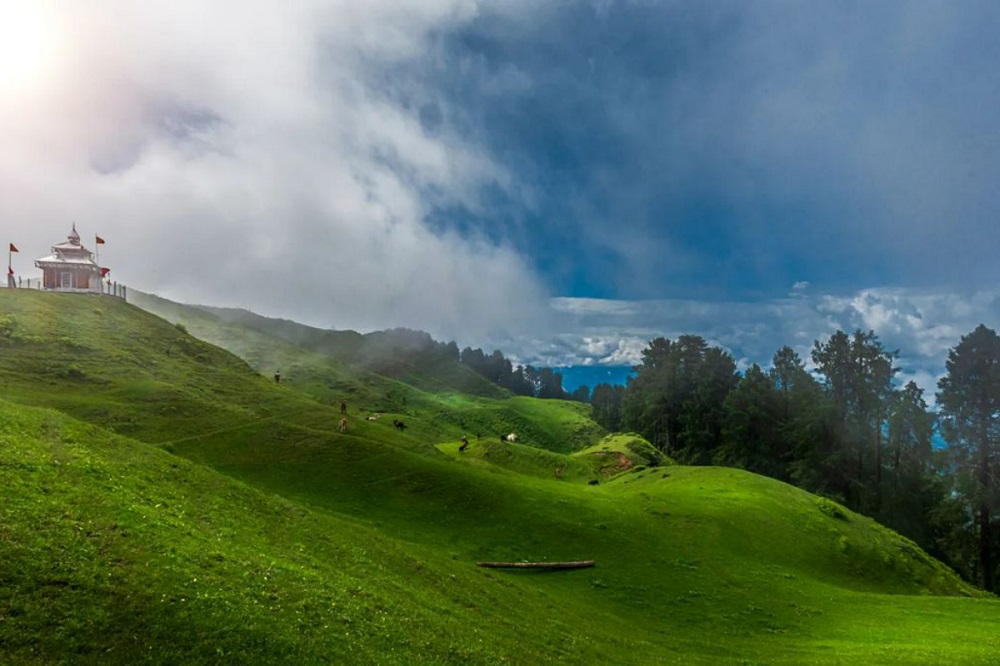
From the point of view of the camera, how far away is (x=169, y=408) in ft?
163

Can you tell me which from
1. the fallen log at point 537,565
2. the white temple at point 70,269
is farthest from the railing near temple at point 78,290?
the fallen log at point 537,565

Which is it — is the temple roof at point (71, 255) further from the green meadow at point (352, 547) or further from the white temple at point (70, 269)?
the green meadow at point (352, 547)

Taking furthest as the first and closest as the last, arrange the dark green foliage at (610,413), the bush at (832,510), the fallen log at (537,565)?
the dark green foliage at (610,413), the bush at (832,510), the fallen log at (537,565)

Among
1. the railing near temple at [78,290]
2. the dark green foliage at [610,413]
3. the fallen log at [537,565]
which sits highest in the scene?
the railing near temple at [78,290]

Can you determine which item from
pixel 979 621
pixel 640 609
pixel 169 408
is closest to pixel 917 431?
pixel 979 621

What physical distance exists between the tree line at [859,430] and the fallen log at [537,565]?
58615 millimetres

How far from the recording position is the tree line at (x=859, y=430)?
65.9 m

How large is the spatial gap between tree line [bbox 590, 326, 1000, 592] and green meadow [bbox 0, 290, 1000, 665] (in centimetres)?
2429

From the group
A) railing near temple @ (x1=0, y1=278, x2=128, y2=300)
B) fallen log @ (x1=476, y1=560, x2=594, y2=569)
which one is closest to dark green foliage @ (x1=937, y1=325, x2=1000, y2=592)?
fallen log @ (x1=476, y1=560, x2=594, y2=569)

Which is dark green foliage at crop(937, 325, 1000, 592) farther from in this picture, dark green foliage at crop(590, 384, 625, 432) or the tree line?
dark green foliage at crop(590, 384, 625, 432)

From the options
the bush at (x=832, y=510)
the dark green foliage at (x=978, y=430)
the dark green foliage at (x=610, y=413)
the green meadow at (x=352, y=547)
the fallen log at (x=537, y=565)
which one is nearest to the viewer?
the green meadow at (x=352, y=547)

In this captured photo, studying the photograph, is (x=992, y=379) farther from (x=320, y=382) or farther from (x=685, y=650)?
(x=320, y=382)

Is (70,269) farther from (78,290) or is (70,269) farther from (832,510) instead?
(832,510)

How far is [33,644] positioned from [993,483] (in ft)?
284
